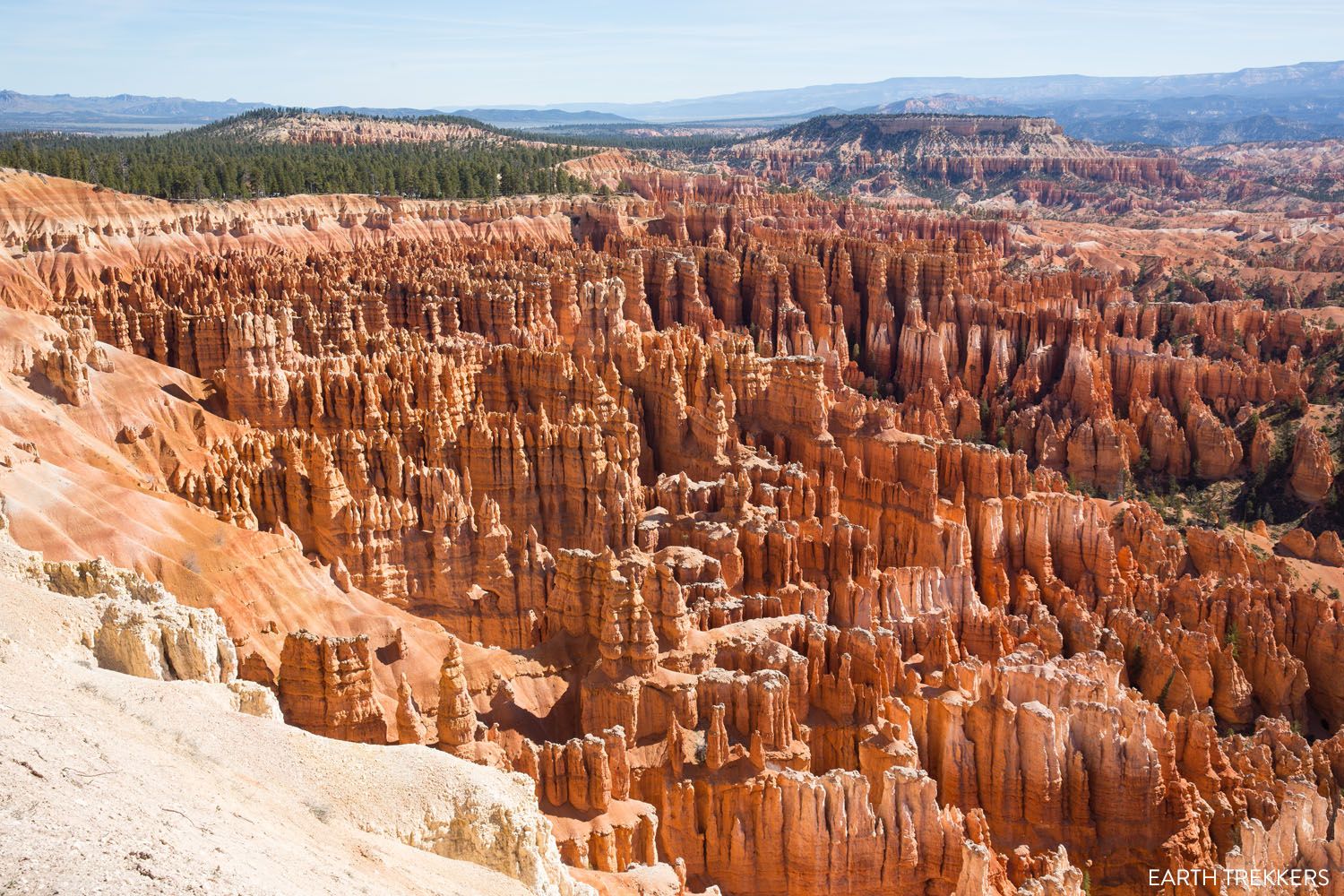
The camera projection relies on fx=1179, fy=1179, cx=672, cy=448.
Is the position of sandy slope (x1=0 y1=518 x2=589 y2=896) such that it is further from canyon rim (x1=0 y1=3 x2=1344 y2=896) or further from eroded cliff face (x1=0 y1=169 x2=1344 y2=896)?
eroded cliff face (x1=0 y1=169 x2=1344 y2=896)

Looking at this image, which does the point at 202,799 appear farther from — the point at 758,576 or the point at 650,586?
the point at 758,576

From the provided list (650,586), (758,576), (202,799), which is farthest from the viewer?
(758,576)

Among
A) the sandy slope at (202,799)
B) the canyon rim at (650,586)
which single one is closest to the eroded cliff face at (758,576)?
the canyon rim at (650,586)

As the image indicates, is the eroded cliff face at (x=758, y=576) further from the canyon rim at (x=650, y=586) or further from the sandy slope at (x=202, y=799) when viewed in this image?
the sandy slope at (x=202, y=799)

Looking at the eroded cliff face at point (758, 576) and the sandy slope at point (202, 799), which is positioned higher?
the sandy slope at point (202, 799)

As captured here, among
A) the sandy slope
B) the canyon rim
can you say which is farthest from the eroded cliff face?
the sandy slope

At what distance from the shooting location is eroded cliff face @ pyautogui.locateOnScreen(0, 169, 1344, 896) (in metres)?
20.4

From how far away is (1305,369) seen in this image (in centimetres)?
6091

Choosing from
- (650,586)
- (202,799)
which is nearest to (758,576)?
(650,586)

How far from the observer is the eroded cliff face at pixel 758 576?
2038 cm

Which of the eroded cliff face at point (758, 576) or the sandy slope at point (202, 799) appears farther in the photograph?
the eroded cliff face at point (758, 576)

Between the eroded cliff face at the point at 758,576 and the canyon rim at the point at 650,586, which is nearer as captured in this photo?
the canyon rim at the point at 650,586

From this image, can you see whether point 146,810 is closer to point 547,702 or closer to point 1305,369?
point 547,702

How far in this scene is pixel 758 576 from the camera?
106 ft
